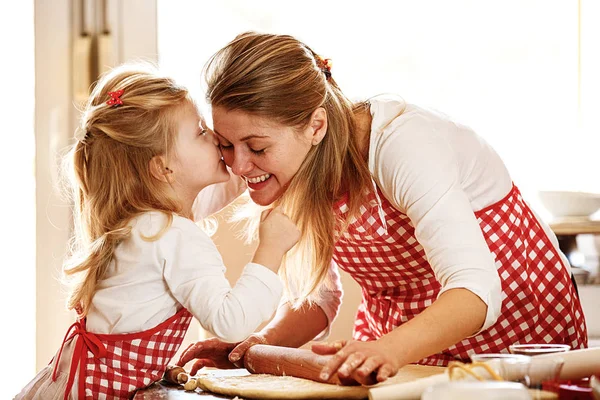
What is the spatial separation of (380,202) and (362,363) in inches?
19.5

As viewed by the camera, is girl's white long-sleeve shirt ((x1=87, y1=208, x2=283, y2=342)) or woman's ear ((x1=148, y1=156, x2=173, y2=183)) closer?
girl's white long-sleeve shirt ((x1=87, y1=208, x2=283, y2=342))

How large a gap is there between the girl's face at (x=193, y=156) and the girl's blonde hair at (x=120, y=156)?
2 cm

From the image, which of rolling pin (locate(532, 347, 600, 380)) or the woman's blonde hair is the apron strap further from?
rolling pin (locate(532, 347, 600, 380))

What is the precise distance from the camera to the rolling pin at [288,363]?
117cm

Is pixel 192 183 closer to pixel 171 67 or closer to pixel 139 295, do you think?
pixel 139 295

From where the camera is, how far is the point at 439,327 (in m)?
1.19

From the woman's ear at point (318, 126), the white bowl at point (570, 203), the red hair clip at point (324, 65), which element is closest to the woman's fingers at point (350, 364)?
the woman's ear at point (318, 126)

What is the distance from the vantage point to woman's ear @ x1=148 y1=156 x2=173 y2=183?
1451 millimetres

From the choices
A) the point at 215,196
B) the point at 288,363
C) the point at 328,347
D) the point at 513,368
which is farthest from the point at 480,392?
the point at 215,196

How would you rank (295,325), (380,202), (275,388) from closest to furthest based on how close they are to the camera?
(275,388), (380,202), (295,325)

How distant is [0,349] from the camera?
268 cm

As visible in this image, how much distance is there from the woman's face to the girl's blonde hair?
0.11 meters

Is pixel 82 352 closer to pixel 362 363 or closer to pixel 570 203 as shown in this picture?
pixel 362 363

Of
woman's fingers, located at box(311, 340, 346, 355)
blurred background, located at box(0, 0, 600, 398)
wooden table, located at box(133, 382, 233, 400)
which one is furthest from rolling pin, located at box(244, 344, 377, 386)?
blurred background, located at box(0, 0, 600, 398)
